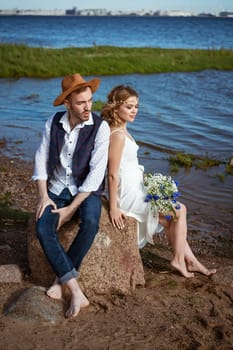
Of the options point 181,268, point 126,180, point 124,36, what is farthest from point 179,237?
point 124,36

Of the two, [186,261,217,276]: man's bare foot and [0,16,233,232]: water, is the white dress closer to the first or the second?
[186,261,217,276]: man's bare foot

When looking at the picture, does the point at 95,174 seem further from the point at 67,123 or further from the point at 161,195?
the point at 161,195

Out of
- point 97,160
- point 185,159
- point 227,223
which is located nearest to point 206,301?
point 97,160

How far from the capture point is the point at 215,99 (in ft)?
68.9

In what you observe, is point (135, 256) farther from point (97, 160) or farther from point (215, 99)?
point (215, 99)

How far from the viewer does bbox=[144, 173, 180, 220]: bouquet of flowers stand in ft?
17.6

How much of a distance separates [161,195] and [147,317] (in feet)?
3.76

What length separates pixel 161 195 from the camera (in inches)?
211


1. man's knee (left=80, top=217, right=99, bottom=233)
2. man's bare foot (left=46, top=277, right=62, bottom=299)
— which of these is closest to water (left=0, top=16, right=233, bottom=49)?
man's knee (left=80, top=217, right=99, bottom=233)

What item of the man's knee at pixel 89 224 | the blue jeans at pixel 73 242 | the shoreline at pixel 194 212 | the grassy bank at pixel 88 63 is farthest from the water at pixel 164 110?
the man's knee at pixel 89 224

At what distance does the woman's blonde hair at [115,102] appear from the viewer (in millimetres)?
5383

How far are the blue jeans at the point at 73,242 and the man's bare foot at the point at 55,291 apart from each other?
0.43 feet

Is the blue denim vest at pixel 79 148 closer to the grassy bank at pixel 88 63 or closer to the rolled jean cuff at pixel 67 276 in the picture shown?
the rolled jean cuff at pixel 67 276

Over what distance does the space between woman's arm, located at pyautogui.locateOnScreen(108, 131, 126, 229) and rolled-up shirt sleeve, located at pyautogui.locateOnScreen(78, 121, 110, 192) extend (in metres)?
0.11
